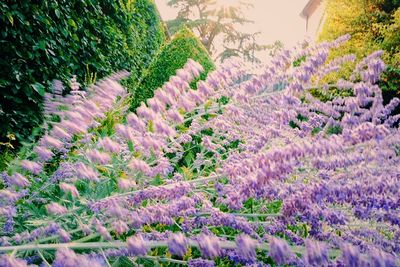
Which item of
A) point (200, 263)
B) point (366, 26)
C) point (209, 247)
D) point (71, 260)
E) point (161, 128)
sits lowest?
point (200, 263)

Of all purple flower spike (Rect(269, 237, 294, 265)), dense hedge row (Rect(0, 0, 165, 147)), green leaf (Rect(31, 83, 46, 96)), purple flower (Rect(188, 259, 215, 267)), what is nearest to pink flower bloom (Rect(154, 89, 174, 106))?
purple flower (Rect(188, 259, 215, 267))

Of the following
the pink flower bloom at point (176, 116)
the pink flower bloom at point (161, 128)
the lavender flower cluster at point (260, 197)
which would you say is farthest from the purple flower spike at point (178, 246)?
the pink flower bloom at point (176, 116)

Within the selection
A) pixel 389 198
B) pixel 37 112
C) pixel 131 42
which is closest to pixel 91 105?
pixel 389 198

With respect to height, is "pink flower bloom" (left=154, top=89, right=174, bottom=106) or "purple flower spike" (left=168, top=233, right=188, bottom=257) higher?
"pink flower bloom" (left=154, top=89, right=174, bottom=106)

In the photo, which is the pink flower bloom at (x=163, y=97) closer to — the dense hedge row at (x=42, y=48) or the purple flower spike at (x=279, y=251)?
the purple flower spike at (x=279, y=251)

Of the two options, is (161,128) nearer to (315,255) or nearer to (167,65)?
(315,255)

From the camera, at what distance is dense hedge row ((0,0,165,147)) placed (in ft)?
11.0

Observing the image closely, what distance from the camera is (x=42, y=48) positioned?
3.66 meters

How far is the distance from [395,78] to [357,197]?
28.0 ft

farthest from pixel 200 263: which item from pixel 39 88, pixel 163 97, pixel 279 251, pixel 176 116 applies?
pixel 39 88

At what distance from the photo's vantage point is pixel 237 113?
1666 mm

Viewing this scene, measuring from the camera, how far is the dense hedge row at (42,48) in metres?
Result: 3.36

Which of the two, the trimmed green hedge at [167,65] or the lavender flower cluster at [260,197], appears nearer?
the lavender flower cluster at [260,197]

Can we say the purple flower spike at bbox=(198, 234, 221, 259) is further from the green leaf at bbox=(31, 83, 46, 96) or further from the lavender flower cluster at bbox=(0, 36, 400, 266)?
the green leaf at bbox=(31, 83, 46, 96)
